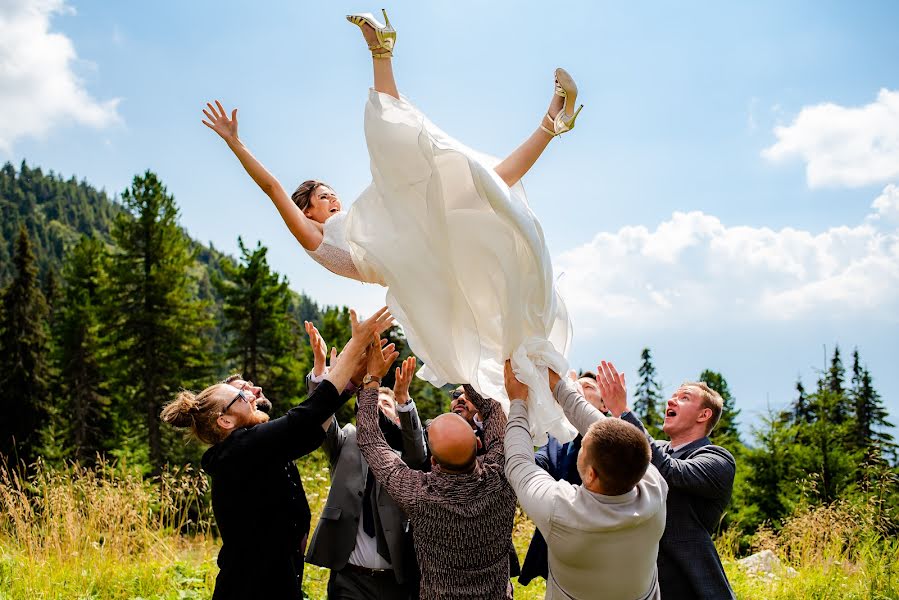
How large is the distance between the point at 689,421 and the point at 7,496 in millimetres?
5868

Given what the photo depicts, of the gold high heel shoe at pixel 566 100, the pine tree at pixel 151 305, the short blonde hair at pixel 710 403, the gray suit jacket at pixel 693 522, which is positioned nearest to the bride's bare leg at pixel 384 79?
the gold high heel shoe at pixel 566 100

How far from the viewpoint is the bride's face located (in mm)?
3449

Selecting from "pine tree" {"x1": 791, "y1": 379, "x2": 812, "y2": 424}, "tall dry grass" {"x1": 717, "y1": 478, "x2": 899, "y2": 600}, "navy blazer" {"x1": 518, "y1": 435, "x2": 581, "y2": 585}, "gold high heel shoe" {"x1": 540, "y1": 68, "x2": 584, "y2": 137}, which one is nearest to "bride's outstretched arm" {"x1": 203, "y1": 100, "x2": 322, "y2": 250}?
"gold high heel shoe" {"x1": 540, "y1": 68, "x2": 584, "y2": 137}

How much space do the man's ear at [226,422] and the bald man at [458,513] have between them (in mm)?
756

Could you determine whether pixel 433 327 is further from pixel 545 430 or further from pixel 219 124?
pixel 219 124

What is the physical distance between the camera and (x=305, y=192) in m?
3.53

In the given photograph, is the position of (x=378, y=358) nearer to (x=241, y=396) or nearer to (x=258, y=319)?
(x=241, y=396)

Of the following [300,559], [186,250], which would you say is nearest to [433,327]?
[300,559]

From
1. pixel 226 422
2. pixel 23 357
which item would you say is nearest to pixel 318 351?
pixel 226 422

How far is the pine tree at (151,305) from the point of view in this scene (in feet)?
86.2

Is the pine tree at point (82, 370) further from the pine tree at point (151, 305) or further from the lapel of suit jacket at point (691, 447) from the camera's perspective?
the lapel of suit jacket at point (691, 447)

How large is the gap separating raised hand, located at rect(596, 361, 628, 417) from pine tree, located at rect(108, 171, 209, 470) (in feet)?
85.5

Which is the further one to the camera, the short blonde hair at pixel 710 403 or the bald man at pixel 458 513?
the short blonde hair at pixel 710 403

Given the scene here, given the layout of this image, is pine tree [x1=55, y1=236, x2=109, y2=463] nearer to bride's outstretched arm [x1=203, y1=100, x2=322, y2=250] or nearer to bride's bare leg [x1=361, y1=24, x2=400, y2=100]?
bride's outstretched arm [x1=203, y1=100, x2=322, y2=250]
